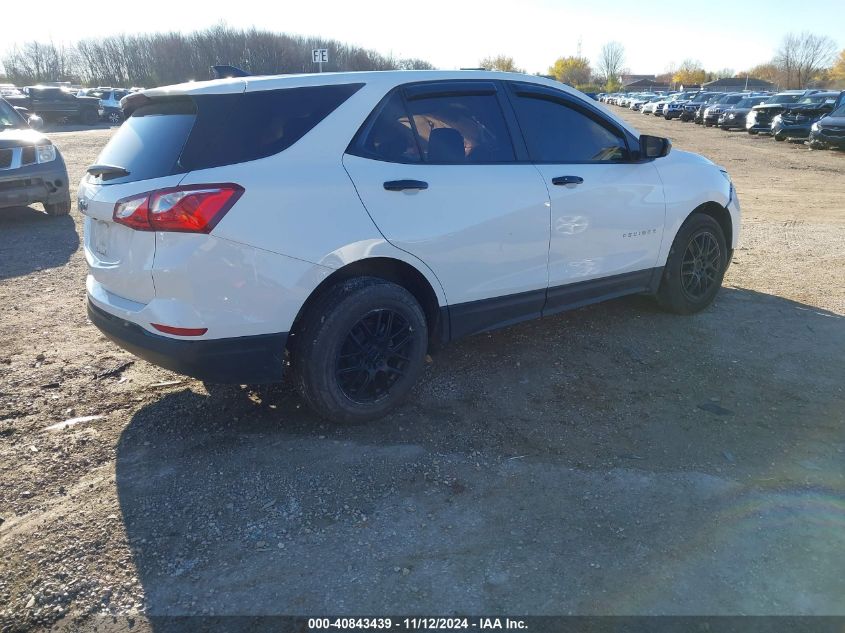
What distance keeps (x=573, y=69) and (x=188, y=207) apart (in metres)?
119

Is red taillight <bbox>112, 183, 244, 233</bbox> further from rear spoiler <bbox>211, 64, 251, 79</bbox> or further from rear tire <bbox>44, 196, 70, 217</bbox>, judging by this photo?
rear tire <bbox>44, 196, 70, 217</bbox>

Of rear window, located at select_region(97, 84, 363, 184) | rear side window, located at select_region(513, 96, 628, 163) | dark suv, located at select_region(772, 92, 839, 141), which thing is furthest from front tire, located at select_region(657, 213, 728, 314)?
dark suv, located at select_region(772, 92, 839, 141)

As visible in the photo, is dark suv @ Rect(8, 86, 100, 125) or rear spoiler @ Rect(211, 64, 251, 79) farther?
dark suv @ Rect(8, 86, 100, 125)

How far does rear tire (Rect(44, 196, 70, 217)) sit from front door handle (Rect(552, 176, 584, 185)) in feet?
26.6

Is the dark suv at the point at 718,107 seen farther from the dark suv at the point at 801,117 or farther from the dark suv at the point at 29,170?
the dark suv at the point at 29,170

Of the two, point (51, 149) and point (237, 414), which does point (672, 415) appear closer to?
point (237, 414)

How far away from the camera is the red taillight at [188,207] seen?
295 cm

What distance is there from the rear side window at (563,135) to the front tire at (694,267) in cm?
95

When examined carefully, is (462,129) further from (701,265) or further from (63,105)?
(63,105)

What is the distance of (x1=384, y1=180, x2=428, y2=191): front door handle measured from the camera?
135 inches

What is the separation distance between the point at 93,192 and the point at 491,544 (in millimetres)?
2652

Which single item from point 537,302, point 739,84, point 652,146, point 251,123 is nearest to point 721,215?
point 652,146

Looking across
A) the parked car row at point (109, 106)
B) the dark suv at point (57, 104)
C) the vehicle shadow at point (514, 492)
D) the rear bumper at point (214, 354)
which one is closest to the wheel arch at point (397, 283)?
the rear bumper at point (214, 354)

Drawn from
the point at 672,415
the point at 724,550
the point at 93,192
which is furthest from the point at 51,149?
the point at 724,550
